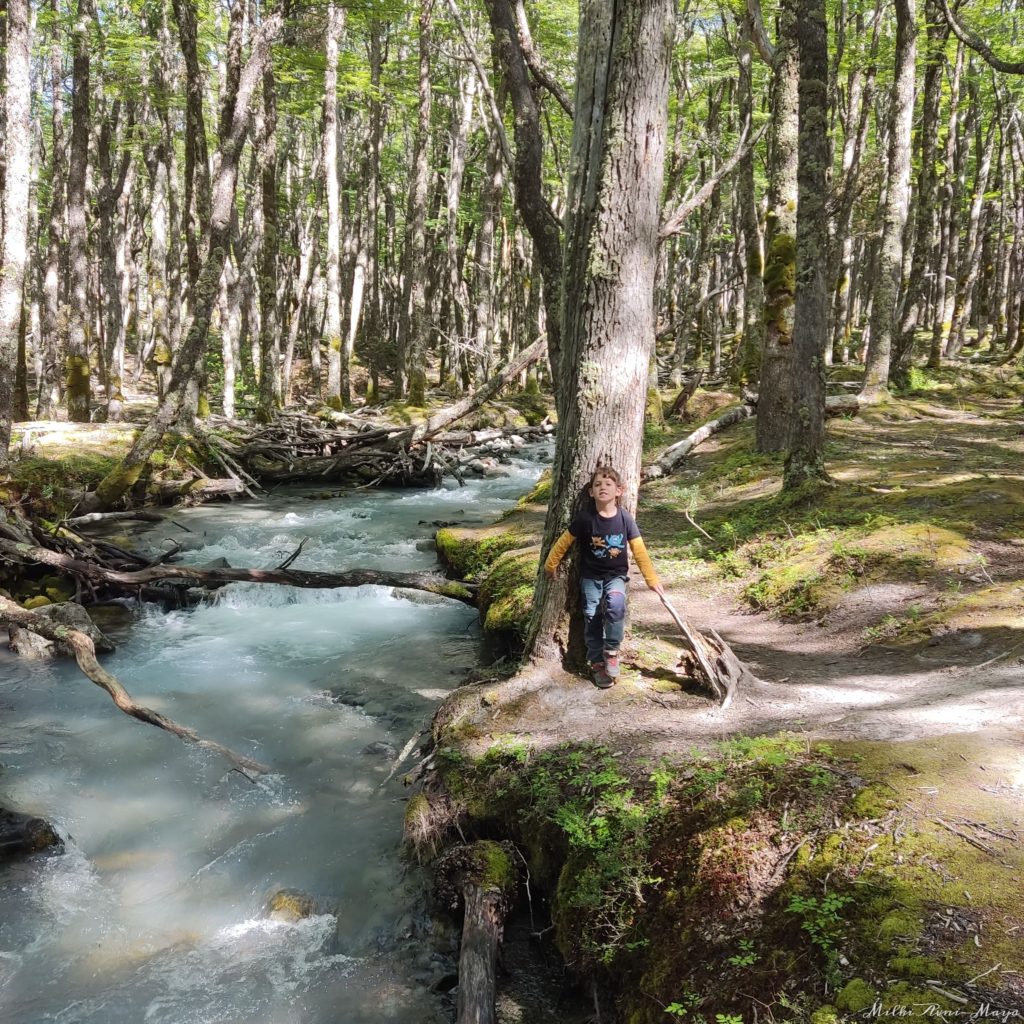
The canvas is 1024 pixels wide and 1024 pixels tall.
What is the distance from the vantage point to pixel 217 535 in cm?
1240

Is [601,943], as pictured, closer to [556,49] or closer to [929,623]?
[929,623]

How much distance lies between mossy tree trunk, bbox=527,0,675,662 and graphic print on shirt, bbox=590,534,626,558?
26cm

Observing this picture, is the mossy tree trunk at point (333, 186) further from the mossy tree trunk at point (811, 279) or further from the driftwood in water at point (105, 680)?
the driftwood in water at point (105, 680)

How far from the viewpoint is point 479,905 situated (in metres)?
3.82

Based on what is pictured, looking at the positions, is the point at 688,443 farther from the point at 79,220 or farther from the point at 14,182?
the point at 79,220

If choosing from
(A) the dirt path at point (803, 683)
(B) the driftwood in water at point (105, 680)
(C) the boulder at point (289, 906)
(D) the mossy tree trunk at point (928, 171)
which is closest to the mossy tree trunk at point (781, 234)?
(A) the dirt path at point (803, 683)

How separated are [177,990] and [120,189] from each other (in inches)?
934

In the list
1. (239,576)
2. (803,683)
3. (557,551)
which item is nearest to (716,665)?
(803,683)

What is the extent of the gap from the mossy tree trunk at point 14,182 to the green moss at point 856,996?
1058 cm

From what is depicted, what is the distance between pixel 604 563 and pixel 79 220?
16.0 metres

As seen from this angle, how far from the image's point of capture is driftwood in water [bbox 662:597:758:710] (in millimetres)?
4941

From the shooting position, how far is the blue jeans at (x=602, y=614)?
5.14m

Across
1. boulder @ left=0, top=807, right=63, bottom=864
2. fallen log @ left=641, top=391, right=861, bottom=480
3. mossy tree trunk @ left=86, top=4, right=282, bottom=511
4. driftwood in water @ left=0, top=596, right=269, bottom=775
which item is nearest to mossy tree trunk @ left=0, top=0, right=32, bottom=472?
mossy tree trunk @ left=86, top=4, right=282, bottom=511

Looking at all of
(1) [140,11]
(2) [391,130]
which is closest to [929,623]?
(1) [140,11]
